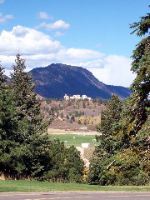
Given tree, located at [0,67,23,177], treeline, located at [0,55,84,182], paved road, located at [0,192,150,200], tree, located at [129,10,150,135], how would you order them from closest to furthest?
1. tree, located at [129,10,150,135]
2. paved road, located at [0,192,150,200]
3. tree, located at [0,67,23,177]
4. treeline, located at [0,55,84,182]

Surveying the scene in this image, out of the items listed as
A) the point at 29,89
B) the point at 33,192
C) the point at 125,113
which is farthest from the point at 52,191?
the point at 29,89

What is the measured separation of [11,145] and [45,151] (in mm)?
10890

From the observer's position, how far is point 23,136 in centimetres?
4903

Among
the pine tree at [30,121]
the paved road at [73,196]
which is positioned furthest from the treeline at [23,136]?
the paved road at [73,196]

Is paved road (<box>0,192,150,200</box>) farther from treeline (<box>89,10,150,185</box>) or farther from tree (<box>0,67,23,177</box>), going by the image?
tree (<box>0,67,23,177</box>)

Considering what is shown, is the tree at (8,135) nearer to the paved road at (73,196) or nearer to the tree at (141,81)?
the paved road at (73,196)

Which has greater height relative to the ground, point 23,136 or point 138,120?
point 138,120

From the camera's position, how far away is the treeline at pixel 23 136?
149ft

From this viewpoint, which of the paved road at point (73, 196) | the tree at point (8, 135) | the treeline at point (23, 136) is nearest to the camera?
the paved road at point (73, 196)

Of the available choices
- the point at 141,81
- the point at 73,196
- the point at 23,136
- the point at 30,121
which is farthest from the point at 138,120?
the point at 30,121

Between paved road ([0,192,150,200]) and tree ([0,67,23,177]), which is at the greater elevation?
tree ([0,67,23,177])

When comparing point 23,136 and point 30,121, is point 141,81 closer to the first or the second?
point 23,136

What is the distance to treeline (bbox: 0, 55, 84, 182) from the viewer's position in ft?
149

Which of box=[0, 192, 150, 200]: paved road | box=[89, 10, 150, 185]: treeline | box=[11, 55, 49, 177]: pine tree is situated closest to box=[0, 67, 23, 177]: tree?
box=[11, 55, 49, 177]: pine tree
